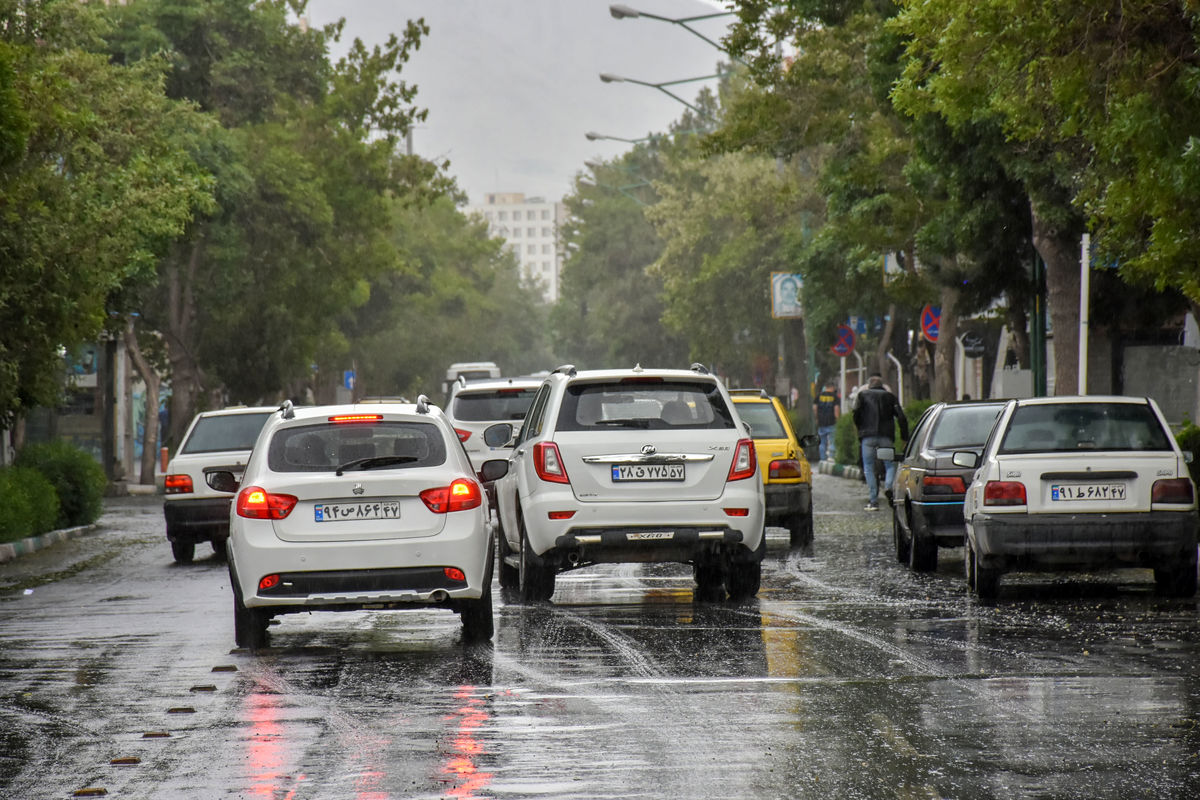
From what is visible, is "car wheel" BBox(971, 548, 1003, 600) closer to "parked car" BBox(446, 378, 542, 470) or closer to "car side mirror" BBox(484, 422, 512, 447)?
"car side mirror" BBox(484, 422, 512, 447)

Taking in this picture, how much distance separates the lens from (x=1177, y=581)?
535 inches

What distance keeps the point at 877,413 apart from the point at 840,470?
45.2 ft

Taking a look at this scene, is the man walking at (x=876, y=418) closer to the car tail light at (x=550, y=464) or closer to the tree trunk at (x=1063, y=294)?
the tree trunk at (x=1063, y=294)

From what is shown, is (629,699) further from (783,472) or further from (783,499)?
(783,472)

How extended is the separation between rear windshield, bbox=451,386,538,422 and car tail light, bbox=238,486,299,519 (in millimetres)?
10137

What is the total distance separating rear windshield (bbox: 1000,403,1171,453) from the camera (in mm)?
13648

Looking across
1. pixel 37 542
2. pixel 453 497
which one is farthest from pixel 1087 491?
pixel 37 542

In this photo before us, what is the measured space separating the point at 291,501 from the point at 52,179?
11153 millimetres

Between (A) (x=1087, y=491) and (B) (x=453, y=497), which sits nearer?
(B) (x=453, y=497)

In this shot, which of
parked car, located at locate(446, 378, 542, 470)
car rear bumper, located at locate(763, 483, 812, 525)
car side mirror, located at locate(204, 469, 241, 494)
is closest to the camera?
car side mirror, located at locate(204, 469, 241, 494)

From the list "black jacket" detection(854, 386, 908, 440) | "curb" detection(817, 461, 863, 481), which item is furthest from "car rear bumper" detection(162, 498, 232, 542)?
"curb" detection(817, 461, 863, 481)

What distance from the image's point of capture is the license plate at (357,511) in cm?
1108

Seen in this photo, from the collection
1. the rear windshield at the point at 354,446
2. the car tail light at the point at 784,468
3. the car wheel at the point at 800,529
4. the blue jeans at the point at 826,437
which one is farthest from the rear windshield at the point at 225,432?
the blue jeans at the point at 826,437

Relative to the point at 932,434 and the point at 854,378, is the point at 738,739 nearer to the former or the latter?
the point at 932,434
